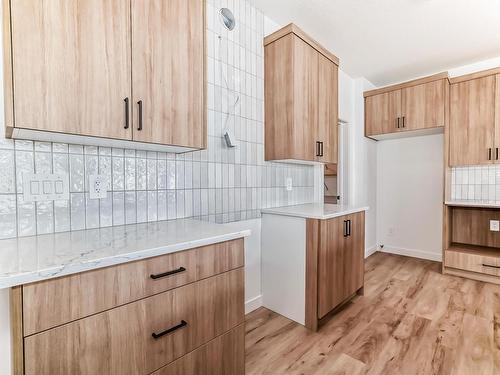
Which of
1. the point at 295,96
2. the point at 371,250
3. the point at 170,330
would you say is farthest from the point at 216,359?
the point at 371,250

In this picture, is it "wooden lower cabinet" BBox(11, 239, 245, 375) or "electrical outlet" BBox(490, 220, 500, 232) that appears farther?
"electrical outlet" BBox(490, 220, 500, 232)

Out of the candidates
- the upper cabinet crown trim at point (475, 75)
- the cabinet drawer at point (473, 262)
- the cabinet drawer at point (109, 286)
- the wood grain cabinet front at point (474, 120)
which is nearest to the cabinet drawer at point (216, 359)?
the cabinet drawer at point (109, 286)

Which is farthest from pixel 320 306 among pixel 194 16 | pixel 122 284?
pixel 194 16

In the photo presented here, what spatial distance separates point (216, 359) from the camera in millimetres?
1181

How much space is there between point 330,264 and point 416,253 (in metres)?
2.59

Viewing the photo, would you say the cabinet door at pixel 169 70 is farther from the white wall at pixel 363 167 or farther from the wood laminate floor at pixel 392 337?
the white wall at pixel 363 167

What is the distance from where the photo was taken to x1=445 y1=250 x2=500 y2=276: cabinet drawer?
2.80 metres

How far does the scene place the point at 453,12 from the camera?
2250 mm

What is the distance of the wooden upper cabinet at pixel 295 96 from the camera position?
2109mm

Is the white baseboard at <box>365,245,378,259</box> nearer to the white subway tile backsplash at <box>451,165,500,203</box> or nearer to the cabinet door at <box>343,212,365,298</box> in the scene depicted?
the white subway tile backsplash at <box>451,165,500,203</box>

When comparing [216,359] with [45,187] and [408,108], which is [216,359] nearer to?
[45,187]

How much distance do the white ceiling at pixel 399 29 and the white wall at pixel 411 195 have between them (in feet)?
3.68

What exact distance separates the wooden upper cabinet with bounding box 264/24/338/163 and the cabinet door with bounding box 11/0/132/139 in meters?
1.31

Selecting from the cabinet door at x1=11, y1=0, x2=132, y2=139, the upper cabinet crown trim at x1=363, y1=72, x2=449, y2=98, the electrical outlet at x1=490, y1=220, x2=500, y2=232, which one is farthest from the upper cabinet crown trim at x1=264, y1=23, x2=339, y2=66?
the electrical outlet at x1=490, y1=220, x2=500, y2=232
